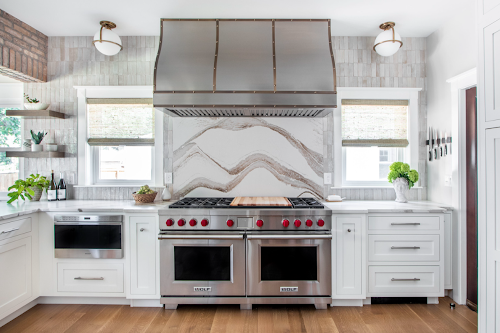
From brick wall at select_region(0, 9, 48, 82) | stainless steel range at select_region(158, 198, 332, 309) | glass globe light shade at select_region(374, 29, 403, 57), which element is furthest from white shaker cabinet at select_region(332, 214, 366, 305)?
brick wall at select_region(0, 9, 48, 82)

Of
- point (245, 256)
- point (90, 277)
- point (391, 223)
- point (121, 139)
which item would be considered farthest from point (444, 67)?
point (90, 277)

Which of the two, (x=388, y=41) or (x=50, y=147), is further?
(x=50, y=147)

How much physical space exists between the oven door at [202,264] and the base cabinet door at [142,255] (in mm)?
130

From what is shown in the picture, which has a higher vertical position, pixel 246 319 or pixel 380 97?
pixel 380 97

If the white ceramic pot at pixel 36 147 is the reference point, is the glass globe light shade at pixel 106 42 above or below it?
above

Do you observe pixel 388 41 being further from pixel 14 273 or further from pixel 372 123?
pixel 14 273

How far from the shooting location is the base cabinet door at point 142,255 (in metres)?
2.65

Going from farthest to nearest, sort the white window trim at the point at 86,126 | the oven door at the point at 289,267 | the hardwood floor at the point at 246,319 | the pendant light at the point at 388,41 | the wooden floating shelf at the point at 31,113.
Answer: the white window trim at the point at 86,126
the wooden floating shelf at the point at 31,113
the pendant light at the point at 388,41
the oven door at the point at 289,267
the hardwood floor at the point at 246,319

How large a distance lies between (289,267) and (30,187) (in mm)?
2801

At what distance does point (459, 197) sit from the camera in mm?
2719

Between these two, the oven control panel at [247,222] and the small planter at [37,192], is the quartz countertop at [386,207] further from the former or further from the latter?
the small planter at [37,192]

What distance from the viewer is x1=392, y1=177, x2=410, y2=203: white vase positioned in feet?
9.80

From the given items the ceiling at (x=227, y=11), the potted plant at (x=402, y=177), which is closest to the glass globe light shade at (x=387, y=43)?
the ceiling at (x=227, y=11)

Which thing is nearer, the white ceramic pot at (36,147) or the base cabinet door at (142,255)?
the base cabinet door at (142,255)
